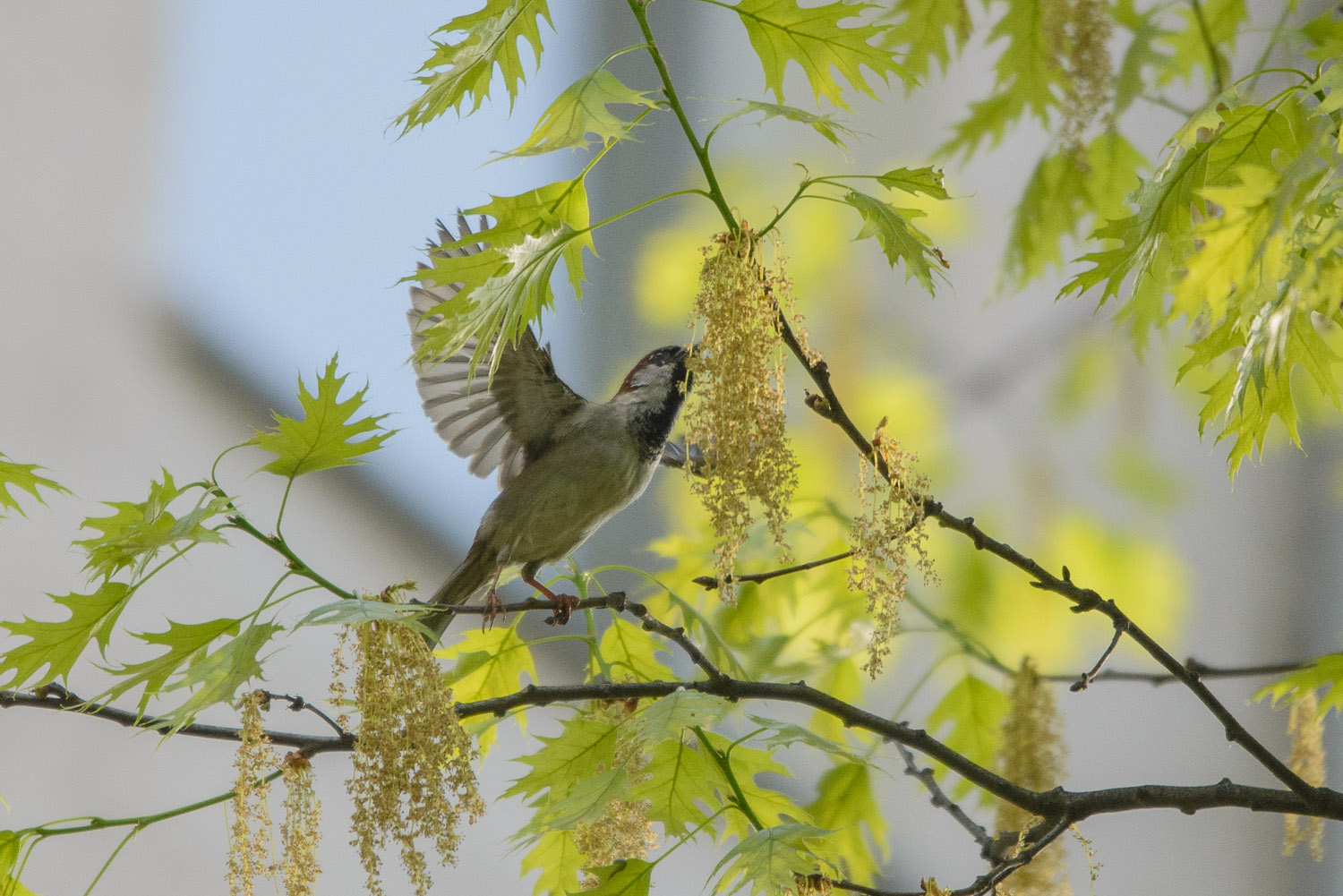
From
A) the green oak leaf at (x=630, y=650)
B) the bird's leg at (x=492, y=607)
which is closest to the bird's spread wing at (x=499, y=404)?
the bird's leg at (x=492, y=607)

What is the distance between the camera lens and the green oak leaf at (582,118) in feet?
2.16

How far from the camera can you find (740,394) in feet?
2.10

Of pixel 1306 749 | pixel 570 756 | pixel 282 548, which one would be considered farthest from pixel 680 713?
pixel 1306 749

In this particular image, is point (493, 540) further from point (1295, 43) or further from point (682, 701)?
point (1295, 43)

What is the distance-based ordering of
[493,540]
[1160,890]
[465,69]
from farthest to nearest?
[1160,890]
[493,540]
[465,69]

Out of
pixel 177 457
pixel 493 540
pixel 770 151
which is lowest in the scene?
pixel 493 540

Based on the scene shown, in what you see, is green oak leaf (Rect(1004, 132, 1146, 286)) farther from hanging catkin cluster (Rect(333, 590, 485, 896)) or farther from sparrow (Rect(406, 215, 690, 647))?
hanging catkin cluster (Rect(333, 590, 485, 896))

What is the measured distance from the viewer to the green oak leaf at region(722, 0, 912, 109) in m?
0.71

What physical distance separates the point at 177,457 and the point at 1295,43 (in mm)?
1732

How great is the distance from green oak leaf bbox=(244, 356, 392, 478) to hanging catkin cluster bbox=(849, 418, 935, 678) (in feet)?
1.03

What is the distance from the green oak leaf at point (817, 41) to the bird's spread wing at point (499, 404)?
0.48m

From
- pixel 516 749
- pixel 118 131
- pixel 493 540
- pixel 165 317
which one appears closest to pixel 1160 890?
pixel 516 749

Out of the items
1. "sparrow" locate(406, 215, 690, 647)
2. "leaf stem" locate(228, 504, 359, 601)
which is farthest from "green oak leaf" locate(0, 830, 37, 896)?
"sparrow" locate(406, 215, 690, 647)

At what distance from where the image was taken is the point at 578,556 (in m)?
2.79
